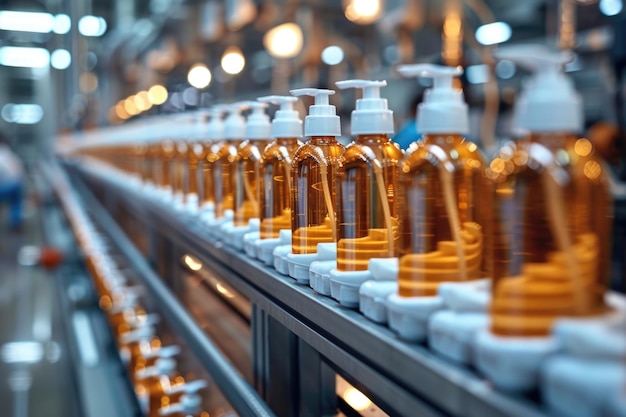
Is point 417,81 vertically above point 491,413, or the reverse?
point 417,81

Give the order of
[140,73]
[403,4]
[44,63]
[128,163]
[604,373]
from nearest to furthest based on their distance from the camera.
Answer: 1. [604,373]
2. [403,4]
3. [128,163]
4. [140,73]
5. [44,63]

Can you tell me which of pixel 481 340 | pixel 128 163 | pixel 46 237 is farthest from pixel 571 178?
pixel 46 237

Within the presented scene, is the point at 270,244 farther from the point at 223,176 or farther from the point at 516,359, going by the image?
the point at 516,359

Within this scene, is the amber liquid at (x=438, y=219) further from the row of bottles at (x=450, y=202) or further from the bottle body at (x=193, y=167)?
the bottle body at (x=193, y=167)

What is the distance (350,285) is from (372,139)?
0.57ft

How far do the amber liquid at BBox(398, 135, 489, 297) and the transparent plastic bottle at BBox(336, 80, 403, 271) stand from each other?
0.37 ft

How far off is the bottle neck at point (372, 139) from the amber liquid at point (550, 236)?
28 centimetres

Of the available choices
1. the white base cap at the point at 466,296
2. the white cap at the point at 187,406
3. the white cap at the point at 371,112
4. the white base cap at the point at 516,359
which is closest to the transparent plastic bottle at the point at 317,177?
the white cap at the point at 371,112

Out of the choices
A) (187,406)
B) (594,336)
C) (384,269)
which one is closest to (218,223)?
(187,406)

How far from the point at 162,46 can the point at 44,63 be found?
42.5 feet

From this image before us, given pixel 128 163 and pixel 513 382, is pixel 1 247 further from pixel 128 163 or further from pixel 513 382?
pixel 513 382

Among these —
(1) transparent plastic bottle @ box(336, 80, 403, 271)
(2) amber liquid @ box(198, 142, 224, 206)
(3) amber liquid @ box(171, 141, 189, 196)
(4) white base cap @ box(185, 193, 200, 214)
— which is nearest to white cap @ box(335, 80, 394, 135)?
(1) transparent plastic bottle @ box(336, 80, 403, 271)

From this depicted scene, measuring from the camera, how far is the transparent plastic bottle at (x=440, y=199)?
61cm

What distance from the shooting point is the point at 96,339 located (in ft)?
11.5
